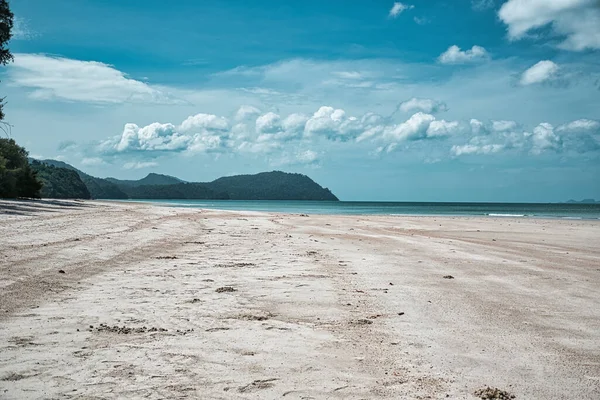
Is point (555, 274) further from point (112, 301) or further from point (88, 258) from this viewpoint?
point (88, 258)

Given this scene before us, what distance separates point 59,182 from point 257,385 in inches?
4168

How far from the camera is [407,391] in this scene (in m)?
4.32

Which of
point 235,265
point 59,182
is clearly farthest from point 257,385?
point 59,182

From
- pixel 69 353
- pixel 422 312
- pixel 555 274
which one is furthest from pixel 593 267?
pixel 69 353

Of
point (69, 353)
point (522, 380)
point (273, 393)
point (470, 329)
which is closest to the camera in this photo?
point (273, 393)

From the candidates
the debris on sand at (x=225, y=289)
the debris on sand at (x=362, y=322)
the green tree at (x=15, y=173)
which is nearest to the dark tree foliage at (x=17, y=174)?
the green tree at (x=15, y=173)

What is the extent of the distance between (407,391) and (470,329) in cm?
242

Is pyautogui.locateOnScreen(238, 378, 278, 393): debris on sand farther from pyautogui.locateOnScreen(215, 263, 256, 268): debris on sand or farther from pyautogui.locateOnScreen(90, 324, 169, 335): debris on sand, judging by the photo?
pyautogui.locateOnScreen(215, 263, 256, 268): debris on sand

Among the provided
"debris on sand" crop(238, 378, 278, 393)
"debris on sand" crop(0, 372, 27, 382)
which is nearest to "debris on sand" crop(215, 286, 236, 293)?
"debris on sand" crop(238, 378, 278, 393)

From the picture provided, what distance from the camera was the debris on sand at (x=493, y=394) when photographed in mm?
4207

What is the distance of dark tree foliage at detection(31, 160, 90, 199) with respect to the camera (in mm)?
90125

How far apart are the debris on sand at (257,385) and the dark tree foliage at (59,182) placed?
89.8 metres

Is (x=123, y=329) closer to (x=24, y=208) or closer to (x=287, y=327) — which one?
(x=287, y=327)

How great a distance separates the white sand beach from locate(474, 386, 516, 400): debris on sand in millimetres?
104
